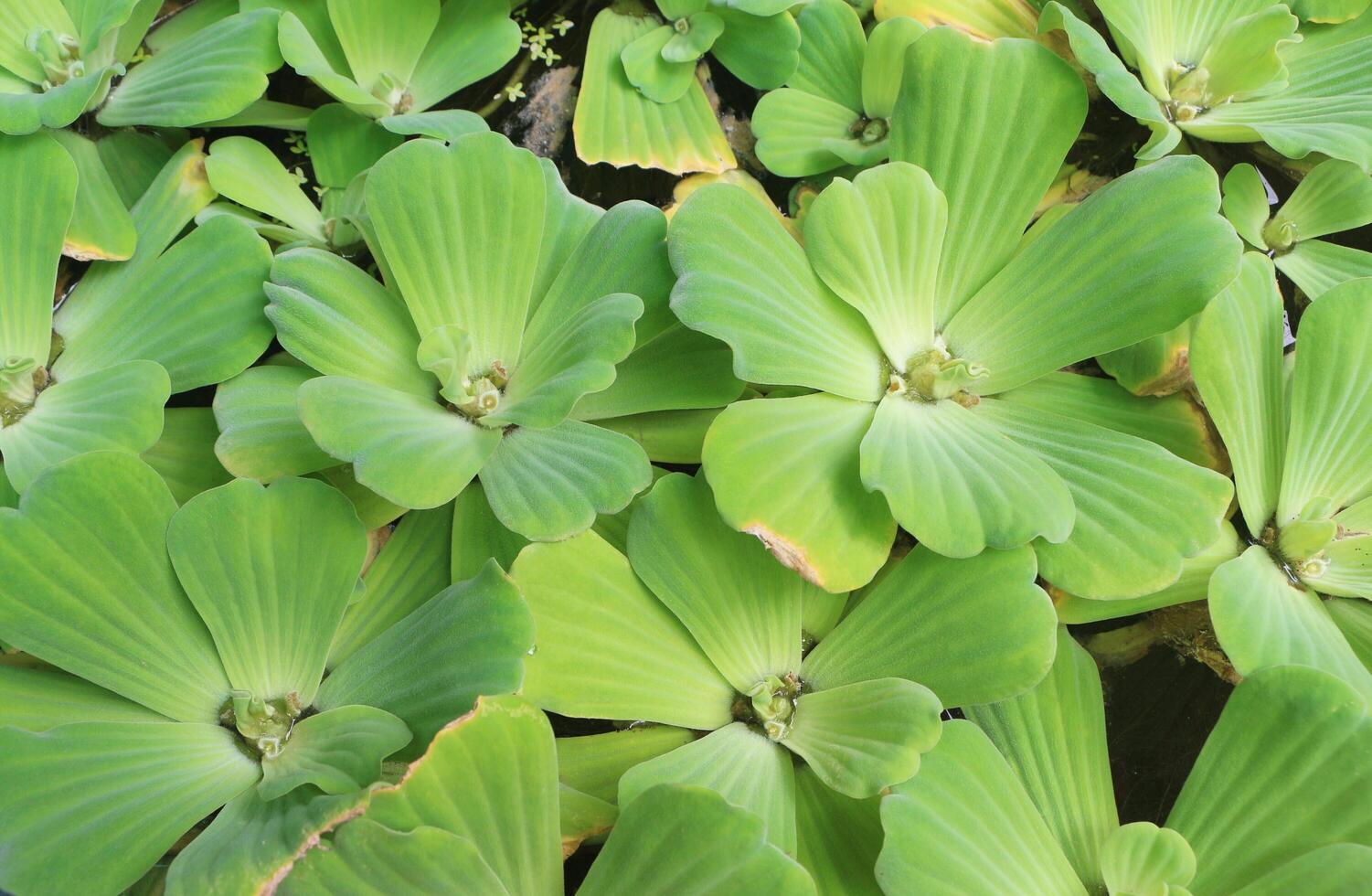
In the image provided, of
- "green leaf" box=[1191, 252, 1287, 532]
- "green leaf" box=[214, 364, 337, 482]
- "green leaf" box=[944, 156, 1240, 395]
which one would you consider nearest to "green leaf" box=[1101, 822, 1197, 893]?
"green leaf" box=[1191, 252, 1287, 532]

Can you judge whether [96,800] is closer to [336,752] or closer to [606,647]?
[336,752]

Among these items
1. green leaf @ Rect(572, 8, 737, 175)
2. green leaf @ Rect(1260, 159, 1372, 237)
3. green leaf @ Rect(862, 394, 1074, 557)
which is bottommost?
green leaf @ Rect(862, 394, 1074, 557)

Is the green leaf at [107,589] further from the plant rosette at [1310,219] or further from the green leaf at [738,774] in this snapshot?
the plant rosette at [1310,219]

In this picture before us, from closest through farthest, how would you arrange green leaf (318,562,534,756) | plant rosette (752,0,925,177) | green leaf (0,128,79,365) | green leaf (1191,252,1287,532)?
green leaf (318,562,534,756) → green leaf (1191,252,1287,532) → green leaf (0,128,79,365) → plant rosette (752,0,925,177)

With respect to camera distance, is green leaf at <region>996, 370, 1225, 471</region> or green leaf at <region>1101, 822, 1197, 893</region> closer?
green leaf at <region>1101, 822, 1197, 893</region>

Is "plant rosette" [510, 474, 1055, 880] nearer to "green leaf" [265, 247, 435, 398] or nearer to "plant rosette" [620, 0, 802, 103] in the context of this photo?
"green leaf" [265, 247, 435, 398]

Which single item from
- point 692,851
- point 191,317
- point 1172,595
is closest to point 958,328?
point 1172,595

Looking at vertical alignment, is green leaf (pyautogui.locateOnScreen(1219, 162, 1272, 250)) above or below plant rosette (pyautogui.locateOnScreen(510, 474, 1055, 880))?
above
